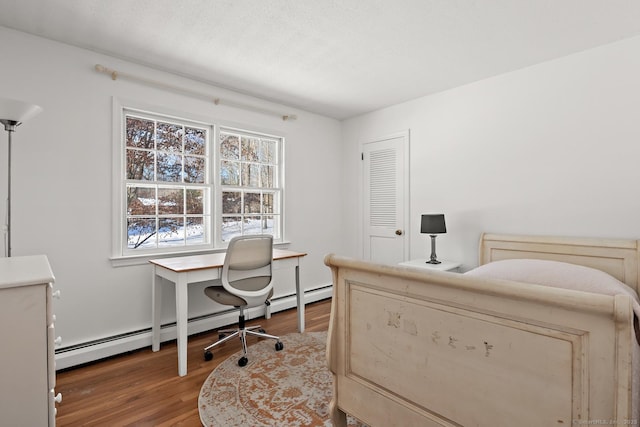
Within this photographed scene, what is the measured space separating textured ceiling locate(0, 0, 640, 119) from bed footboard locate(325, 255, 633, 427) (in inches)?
66.9

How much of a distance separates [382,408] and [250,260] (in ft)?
5.06

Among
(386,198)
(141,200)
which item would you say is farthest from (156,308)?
(386,198)

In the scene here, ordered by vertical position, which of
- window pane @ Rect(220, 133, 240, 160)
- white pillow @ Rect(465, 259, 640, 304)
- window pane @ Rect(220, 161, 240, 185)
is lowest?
white pillow @ Rect(465, 259, 640, 304)

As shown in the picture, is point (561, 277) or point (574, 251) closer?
point (561, 277)

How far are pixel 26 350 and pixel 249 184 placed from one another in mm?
2666

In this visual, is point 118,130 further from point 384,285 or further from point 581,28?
point 581,28

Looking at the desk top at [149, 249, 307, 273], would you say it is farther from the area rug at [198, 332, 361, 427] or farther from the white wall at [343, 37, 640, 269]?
the white wall at [343, 37, 640, 269]

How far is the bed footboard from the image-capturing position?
97 cm

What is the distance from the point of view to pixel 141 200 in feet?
10.0

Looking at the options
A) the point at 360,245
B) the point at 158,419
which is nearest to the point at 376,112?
the point at 360,245

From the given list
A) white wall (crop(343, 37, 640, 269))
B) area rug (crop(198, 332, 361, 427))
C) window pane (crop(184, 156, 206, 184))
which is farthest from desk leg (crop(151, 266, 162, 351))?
white wall (crop(343, 37, 640, 269))

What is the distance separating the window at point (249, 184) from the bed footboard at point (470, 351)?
2.17m

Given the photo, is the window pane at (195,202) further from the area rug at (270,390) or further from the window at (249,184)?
the area rug at (270,390)

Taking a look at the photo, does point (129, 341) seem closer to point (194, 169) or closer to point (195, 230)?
point (195, 230)
